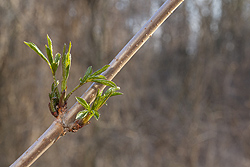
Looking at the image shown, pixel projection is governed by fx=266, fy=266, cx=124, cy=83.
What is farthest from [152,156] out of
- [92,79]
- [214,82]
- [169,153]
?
[92,79]

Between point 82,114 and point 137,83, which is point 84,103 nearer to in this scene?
point 82,114

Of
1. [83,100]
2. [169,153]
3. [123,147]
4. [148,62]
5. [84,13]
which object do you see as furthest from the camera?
[148,62]

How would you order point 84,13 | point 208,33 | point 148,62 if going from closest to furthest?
point 208,33 < point 84,13 < point 148,62

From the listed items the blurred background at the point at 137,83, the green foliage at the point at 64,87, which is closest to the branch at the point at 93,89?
the green foliage at the point at 64,87

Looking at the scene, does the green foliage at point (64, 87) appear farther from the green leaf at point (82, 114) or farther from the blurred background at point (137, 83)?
the blurred background at point (137, 83)

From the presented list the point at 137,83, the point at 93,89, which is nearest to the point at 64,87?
the point at 93,89

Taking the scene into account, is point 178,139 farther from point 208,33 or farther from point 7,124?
point 7,124
